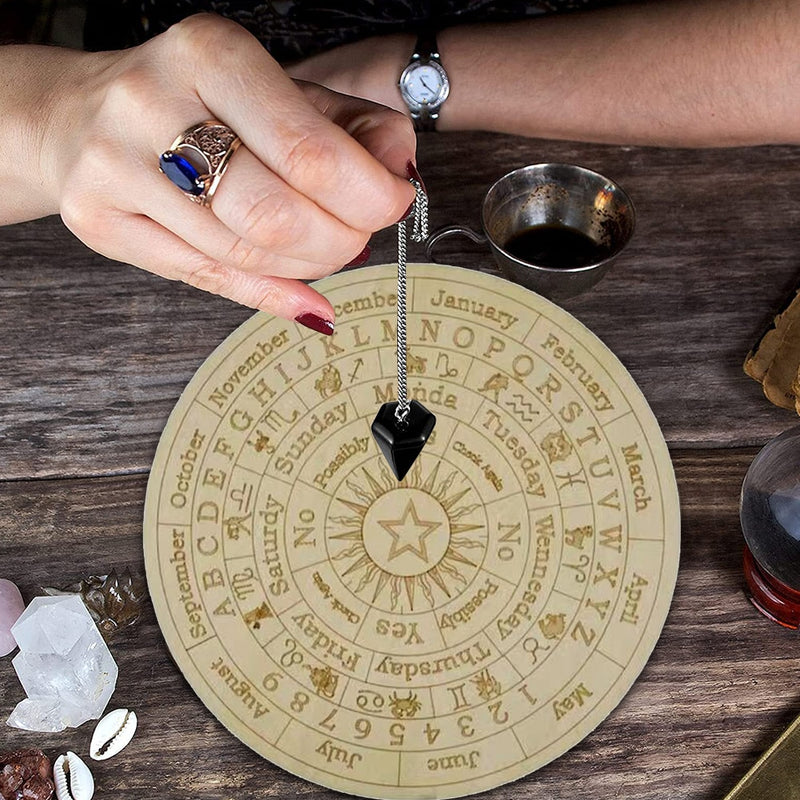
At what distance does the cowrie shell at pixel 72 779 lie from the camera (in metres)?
0.63

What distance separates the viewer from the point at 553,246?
0.78 metres

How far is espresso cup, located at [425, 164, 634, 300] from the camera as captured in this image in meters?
0.77

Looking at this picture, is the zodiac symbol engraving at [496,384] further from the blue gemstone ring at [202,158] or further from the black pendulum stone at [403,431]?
the blue gemstone ring at [202,158]

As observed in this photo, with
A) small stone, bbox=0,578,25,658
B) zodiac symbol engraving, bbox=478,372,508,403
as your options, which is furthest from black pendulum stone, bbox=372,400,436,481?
small stone, bbox=0,578,25,658

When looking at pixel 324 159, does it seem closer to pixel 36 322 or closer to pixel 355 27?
pixel 36 322

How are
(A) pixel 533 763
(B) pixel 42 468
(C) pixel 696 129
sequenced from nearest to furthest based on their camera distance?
(A) pixel 533 763 < (B) pixel 42 468 < (C) pixel 696 129

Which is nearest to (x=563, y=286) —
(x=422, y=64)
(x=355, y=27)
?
(x=422, y=64)

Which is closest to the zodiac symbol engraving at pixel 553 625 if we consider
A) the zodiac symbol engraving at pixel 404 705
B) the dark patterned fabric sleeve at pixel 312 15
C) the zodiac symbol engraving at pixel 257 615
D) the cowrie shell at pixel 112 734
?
the zodiac symbol engraving at pixel 404 705

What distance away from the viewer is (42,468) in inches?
29.8

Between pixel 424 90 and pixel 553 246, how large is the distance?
0.25m

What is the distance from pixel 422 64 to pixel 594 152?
8.0 inches

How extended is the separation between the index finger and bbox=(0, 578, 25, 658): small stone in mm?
409

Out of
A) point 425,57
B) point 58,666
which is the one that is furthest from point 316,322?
point 425,57

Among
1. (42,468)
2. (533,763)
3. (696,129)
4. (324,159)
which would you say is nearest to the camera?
(324,159)
